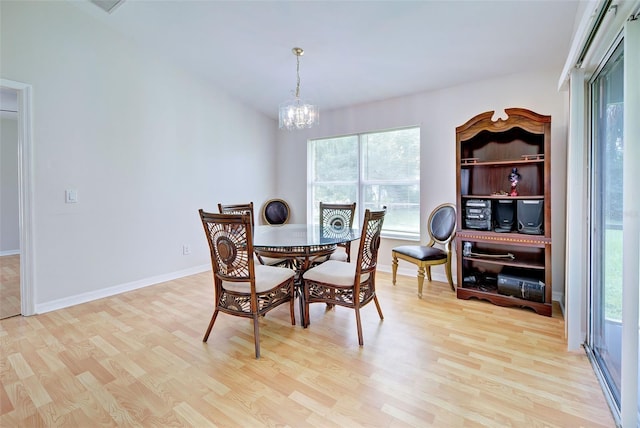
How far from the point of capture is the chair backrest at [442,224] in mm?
3297

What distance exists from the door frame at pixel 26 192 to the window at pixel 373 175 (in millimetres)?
3205

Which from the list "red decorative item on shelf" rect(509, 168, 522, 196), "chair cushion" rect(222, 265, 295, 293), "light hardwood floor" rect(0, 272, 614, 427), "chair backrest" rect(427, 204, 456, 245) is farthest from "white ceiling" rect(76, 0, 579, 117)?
"light hardwood floor" rect(0, 272, 614, 427)

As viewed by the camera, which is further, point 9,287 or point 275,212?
point 275,212

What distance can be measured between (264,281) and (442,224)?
2238 mm

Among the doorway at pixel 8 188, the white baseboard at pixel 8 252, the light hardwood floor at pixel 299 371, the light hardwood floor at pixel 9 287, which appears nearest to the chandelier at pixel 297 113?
the light hardwood floor at pixel 299 371

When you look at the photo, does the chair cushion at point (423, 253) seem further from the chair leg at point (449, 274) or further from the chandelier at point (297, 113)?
the chandelier at point (297, 113)

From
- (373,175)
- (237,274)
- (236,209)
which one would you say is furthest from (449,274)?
(236,209)

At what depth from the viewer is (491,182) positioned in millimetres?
3164

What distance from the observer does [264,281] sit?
2141mm

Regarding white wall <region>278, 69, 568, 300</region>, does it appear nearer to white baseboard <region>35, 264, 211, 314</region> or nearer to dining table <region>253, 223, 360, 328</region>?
dining table <region>253, 223, 360, 328</region>

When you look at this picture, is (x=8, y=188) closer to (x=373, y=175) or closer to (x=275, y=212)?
(x=275, y=212)

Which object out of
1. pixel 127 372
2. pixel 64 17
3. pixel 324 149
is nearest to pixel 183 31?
pixel 64 17

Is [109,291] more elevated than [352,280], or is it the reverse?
[352,280]

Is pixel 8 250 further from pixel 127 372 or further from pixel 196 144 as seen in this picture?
pixel 127 372
